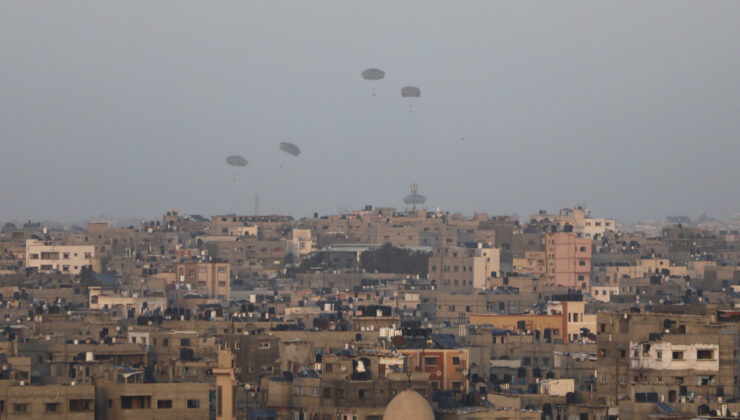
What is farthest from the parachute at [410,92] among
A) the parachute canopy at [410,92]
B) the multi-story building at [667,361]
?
the multi-story building at [667,361]

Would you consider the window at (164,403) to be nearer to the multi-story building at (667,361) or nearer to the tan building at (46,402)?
the tan building at (46,402)

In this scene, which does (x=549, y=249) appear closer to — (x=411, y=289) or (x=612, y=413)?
(x=411, y=289)

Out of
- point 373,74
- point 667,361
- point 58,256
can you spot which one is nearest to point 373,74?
point 373,74

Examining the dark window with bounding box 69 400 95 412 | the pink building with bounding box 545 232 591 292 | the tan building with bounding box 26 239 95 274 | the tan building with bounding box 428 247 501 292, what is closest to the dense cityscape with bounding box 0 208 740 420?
the dark window with bounding box 69 400 95 412

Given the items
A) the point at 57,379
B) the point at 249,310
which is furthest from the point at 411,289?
the point at 57,379

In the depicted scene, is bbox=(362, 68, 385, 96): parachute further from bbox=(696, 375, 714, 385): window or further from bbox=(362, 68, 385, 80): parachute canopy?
bbox=(696, 375, 714, 385): window

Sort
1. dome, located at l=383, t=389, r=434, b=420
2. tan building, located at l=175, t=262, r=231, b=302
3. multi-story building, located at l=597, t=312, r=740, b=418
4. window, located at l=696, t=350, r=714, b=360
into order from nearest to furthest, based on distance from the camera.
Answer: dome, located at l=383, t=389, r=434, b=420 → multi-story building, located at l=597, t=312, r=740, b=418 → window, located at l=696, t=350, r=714, b=360 → tan building, located at l=175, t=262, r=231, b=302

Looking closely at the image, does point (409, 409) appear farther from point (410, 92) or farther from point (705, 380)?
point (410, 92)
